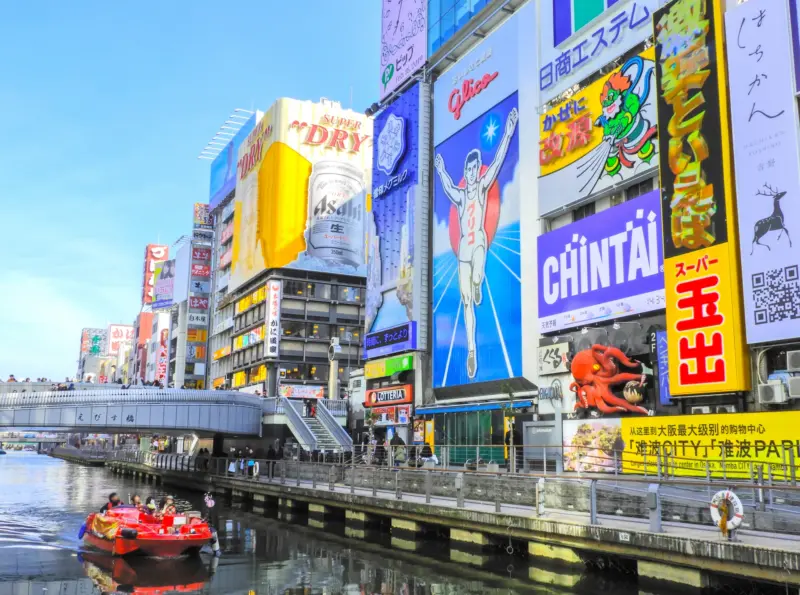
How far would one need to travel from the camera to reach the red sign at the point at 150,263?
549ft

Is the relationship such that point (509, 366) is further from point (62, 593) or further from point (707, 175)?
point (62, 593)

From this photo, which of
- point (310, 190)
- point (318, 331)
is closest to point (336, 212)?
point (310, 190)

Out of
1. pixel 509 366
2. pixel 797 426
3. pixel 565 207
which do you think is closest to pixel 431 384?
pixel 509 366

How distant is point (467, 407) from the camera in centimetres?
5144

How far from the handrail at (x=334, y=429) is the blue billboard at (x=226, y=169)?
6270cm

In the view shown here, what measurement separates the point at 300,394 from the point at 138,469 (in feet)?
62.5

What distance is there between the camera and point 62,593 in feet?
66.9

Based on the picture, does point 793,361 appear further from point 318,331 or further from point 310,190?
point 310,190

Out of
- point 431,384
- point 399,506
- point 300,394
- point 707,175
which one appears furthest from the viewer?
point 300,394

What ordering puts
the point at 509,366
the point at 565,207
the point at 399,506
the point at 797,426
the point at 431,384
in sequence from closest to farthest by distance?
the point at 797,426 < the point at 399,506 < the point at 565,207 < the point at 509,366 < the point at 431,384

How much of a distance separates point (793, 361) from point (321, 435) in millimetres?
38365

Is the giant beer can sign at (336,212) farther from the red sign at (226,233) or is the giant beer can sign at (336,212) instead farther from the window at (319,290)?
the red sign at (226,233)

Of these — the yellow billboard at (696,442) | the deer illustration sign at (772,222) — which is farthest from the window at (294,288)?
the deer illustration sign at (772,222)

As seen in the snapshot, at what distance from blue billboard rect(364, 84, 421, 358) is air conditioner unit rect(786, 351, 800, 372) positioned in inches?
1296
